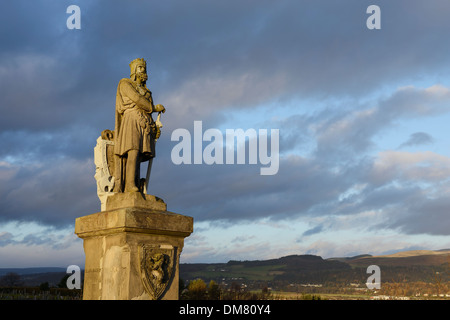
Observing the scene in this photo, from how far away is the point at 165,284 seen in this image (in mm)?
8914

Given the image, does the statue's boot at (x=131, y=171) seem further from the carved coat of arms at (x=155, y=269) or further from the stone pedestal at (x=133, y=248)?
the carved coat of arms at (x=155, y=269)

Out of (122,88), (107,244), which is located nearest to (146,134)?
(122,88)

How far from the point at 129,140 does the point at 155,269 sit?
8.98 ft

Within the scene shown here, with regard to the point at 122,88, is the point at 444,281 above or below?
below

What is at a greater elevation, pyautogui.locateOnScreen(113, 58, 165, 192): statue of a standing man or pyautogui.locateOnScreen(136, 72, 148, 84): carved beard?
pyautogui.locateOnScreen(136, 72, 148, 84): carved beard

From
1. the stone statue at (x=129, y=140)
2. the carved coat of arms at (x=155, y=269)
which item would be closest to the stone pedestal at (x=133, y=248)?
the carved coat of arms at (x=155, y=269)

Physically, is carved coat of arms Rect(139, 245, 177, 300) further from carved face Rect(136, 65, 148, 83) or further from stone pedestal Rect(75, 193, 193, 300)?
carved face Rect(136, 65, 148, 83)

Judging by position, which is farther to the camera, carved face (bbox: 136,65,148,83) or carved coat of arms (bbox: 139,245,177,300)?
carved face (bbox: 136,65,148,83)

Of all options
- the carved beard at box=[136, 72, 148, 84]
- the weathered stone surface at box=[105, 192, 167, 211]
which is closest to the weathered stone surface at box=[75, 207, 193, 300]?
the weathered stone surface at box=[105, 192, 167, 211]

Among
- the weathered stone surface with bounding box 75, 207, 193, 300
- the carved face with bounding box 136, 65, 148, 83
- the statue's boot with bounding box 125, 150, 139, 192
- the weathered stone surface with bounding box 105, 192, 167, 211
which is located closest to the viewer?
the weathered stone surface with bounding box 75, 207, 193, 300

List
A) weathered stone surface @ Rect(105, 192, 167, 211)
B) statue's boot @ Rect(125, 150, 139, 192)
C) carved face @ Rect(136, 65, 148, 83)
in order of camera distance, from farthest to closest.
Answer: carved face @ Rect(136, 65, 148, 83) < statue's boot @ Rect(125, 150, 139, 192) < weathered stone surface @ Rect(105, 192, 167, 211)

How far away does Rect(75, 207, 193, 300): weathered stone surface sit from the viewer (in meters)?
8.56
